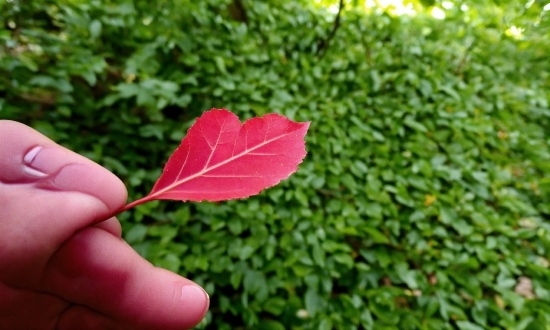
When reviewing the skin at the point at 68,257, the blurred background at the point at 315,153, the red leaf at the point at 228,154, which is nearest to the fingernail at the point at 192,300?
the skin at the point at 68,257

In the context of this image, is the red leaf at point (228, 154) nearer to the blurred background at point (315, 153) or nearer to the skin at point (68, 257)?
the skin at point (68, 257)

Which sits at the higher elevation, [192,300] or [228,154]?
[228,154]

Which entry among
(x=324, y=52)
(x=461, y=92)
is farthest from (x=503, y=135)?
(x=324, y=52)

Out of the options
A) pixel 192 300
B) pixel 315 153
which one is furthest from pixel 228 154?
pixel 315 153

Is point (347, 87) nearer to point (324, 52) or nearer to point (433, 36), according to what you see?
point (324, 52)

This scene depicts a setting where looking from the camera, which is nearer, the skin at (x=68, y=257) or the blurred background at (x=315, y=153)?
the skin at (x=68, y=257)

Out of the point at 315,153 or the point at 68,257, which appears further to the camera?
the point at 315,153

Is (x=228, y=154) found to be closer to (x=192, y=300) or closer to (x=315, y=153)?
(x=192, y=300)
